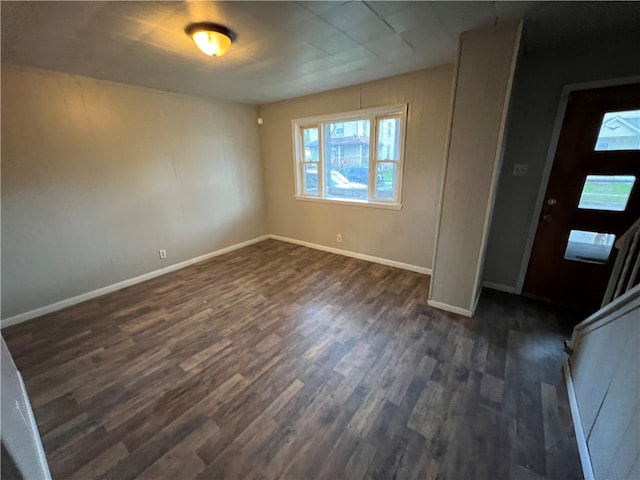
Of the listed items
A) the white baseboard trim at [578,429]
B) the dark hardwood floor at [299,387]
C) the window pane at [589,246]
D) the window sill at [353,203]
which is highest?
the window sill at [353,203]

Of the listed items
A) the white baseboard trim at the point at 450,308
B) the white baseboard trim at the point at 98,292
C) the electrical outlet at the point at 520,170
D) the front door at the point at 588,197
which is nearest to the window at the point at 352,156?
the electrical outlet at the point at 520,170

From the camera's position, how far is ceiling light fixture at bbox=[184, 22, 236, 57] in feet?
6.17

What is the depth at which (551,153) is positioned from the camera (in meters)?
2.58

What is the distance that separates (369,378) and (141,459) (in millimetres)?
1449

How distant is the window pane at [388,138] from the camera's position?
349cm

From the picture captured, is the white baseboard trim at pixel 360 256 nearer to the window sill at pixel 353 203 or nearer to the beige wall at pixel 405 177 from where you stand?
the beige wall at pixel 405 177

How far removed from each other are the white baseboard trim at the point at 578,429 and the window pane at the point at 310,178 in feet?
12.3

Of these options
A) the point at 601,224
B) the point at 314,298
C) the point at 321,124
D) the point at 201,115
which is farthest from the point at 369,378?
the point at 201,115

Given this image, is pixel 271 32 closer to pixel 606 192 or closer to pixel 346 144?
pixel 346 144

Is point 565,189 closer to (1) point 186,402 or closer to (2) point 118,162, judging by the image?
(1) point 186,402

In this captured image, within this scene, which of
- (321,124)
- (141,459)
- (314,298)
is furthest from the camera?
(321,124)

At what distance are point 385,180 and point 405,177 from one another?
0.33 metres

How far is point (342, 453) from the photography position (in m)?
1.44

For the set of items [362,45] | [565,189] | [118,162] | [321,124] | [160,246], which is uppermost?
[362,45]
